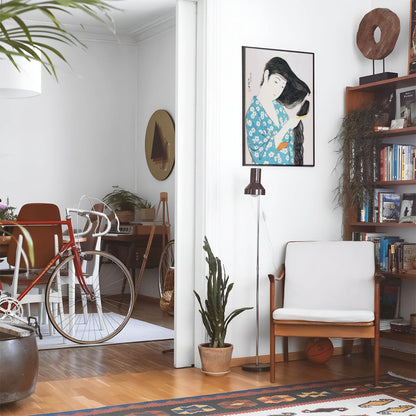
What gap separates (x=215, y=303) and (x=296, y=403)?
873mm

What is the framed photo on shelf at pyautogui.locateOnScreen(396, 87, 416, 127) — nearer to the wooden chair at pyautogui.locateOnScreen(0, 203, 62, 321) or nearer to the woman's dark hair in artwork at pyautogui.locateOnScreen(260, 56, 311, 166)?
the woman's dark hair in artwork at pyautogui.locateOnScreen(260, 56, 311, 166)

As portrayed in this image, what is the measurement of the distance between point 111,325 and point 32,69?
Answer: 2289mm

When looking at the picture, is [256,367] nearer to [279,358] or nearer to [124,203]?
[279,358]

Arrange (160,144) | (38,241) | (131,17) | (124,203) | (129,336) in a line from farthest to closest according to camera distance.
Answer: (124,203) → (160,144) → (131,17) → (129,336) → (38,241)

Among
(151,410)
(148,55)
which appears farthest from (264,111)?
(148,55)

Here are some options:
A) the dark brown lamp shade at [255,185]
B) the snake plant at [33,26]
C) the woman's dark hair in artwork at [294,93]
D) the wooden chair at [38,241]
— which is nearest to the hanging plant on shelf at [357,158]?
the woman's dark hair in artwork at [294,93]

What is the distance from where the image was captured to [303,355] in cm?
475

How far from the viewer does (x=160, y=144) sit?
764cm

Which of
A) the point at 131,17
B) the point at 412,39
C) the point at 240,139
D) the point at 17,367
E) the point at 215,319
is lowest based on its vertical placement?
the point at 17,367

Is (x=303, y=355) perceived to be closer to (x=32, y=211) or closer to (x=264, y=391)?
(x=264, y=391)

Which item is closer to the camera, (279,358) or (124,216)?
(279,358)

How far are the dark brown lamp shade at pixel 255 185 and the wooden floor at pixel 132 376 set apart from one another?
1.10 metres

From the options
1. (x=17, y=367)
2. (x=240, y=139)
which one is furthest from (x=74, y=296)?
(x=17, y=367)

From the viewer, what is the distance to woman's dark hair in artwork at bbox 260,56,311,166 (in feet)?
15.2
